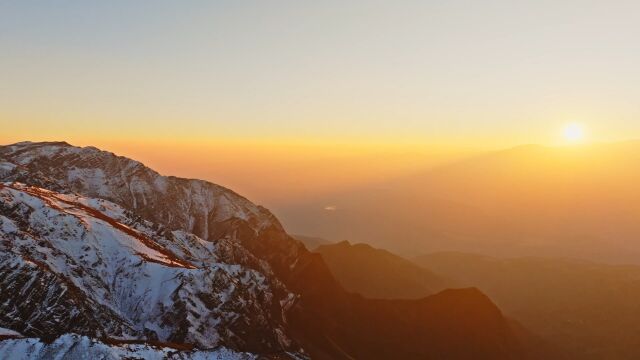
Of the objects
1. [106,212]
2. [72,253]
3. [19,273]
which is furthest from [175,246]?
[19,273]

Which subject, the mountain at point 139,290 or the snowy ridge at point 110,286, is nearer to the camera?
the snowy ridge at point 110,286

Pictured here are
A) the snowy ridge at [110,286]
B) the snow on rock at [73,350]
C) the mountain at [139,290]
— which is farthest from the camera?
the mountain at [139,290]

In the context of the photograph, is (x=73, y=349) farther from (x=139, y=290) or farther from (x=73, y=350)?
(x=139, y=290)

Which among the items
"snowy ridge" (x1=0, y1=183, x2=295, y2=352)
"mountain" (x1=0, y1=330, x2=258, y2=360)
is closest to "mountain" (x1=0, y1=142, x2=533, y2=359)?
"snowy ridge" (x1=0, y1=183, x2=295, y2=352)

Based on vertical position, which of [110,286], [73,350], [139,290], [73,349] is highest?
[73,349]

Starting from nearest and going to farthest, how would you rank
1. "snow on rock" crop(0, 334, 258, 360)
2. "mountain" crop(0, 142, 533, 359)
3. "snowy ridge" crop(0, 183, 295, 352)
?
"snow on rock" crop(0, 334, 258, 360) < "snowy ridge" crop(0, 183, 295, 352) < "mountain" crop(0, 142, 533, 359)

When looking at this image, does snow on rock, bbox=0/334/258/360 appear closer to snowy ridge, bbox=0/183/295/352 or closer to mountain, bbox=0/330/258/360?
mountain, bbox=0/330/258/360

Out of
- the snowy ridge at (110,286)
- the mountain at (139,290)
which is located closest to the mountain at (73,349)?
the mountain at (139,290)

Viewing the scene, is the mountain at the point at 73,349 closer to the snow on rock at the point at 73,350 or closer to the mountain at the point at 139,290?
the snow on rock at the point at 73,350

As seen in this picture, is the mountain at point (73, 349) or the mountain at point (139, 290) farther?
the mountain at point (139, 290)

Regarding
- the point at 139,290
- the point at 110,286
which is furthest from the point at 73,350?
the point at 139,290

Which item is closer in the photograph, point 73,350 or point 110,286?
point 73,350

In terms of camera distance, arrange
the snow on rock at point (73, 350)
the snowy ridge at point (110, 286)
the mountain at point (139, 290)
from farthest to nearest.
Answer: the mountain at point (139, 290)
the snowy ridge at point (110, 286)
the snow on rock at point (73, 350)

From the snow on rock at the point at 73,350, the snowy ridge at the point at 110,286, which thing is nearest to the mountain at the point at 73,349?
the snow on rock at the point at 73,350
